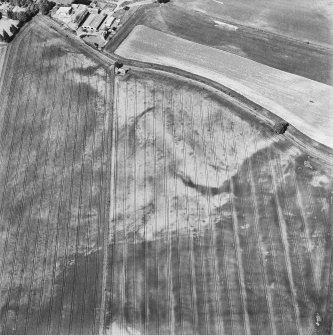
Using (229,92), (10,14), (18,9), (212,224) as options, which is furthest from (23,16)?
(212,224)

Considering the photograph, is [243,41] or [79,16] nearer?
[243,41]

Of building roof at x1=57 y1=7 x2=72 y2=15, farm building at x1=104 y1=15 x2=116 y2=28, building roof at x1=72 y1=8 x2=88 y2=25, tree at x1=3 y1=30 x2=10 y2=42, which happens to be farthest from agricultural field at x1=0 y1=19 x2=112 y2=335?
farm building at x1=104 y1=15 x2=116 y2=28

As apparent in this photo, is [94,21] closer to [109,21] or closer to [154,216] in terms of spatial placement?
[109,21]

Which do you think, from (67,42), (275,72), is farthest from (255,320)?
(67,42)

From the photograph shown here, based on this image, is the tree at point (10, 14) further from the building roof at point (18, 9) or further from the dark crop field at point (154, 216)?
the dark crop field at point (154, 216)

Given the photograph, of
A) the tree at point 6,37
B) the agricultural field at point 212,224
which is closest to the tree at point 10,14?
the tree at point 6,37
